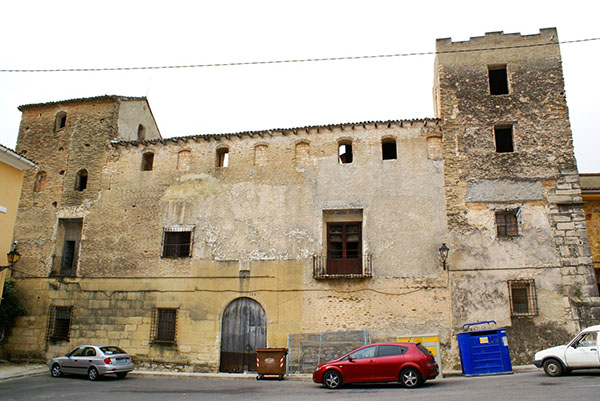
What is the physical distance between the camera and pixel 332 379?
41.8 ft

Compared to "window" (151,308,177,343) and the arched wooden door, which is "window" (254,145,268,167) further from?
"window" (151,308,177,343)

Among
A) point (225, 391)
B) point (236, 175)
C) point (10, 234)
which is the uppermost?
point (236, 175)

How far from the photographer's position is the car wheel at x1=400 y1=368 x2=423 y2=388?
11836 millimetres

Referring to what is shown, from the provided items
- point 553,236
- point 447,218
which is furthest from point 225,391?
point 553,236

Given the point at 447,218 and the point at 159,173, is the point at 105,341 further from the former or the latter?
the point at 447,218

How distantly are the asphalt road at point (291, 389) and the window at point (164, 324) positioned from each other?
2533 mm

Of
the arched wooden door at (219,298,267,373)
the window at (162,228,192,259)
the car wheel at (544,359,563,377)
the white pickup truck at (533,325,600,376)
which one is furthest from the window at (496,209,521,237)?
the window at (162,228,192,259)

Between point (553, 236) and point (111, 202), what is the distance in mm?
16991

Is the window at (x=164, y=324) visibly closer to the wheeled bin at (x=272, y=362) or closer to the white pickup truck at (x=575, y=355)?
the wheeled bin at (x=272, y=362)

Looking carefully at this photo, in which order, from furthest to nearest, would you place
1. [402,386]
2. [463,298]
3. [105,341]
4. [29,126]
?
[29,126], [105,341], [463,298], [402,386]

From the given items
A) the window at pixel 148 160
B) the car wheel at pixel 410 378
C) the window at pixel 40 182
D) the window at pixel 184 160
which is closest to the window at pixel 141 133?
the window at pixel 148 160

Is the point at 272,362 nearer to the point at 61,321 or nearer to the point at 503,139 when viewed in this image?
the point at 61,321

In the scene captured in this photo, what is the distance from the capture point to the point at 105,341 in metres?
18.7

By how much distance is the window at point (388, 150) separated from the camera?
18953 millimetres
